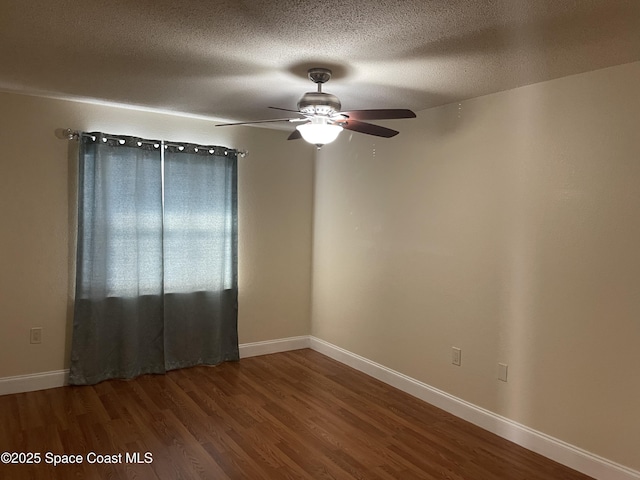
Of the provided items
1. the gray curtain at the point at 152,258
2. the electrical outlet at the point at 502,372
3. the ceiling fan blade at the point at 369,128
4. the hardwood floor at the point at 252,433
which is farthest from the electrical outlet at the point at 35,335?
the electrical outlet at the point at 502,372

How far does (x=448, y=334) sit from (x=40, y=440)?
285 centimetres

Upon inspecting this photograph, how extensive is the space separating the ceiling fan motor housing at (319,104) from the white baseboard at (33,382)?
2.97 m

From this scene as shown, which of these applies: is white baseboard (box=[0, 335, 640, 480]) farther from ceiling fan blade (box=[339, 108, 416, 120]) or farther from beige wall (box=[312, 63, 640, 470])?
ceiling fan blade (box=[339, 108, 416, 120])

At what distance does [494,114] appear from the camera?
323 centimetres

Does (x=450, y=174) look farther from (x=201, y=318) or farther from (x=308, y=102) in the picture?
(x=201, y=318)

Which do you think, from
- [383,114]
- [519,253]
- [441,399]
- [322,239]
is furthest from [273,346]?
[383,114]

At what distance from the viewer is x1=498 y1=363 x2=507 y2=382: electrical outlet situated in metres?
3.15

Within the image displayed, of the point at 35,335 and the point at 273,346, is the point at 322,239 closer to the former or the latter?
the point at 273,346

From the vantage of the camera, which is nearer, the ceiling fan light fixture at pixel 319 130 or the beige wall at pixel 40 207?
the ceiling fan light fixture at pixel 319 130

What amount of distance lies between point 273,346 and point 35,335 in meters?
2.18

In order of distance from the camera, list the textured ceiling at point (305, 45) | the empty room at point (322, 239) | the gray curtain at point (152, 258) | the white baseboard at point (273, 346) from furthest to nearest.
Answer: the white baseboard at point (273, 346) < the gray curtain at point (152, 258) < the empty room at point (322, 239) < the textured ceiling at point (305, 45)

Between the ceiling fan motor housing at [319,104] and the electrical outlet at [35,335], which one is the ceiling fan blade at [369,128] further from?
the electrical outlet at [35,335]

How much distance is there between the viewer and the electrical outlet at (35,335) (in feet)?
12.2

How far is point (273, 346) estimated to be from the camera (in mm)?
4922
